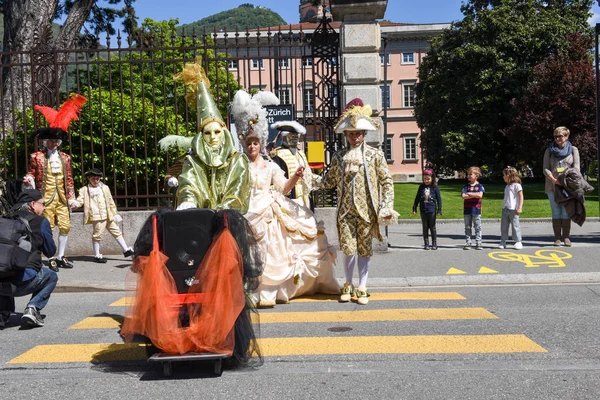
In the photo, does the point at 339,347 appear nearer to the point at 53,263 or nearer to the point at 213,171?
the point at 213,171

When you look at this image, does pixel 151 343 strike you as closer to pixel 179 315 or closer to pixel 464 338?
pixel 179 315

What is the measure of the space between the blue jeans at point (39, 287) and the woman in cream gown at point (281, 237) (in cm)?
207

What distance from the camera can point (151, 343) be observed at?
16.8ft

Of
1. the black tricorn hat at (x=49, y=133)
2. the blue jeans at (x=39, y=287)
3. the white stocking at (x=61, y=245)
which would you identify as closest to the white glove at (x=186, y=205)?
the blue jeans at (x=39, y=287)

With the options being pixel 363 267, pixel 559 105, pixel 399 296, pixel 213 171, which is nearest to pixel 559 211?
pixel 399 296

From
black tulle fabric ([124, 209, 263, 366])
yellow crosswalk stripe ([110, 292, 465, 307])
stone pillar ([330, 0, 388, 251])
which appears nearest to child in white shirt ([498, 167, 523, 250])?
stone pillar ([330, 0, 388, 251])

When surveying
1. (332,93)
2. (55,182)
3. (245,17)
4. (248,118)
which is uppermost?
(245,17)

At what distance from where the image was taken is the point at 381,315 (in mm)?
7082

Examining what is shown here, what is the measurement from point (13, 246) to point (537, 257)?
24.2ft

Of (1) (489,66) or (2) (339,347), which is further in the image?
(1) (489,66)

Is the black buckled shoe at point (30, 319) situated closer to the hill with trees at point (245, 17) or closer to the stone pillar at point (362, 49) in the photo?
the stone pillar at point (362, 49)

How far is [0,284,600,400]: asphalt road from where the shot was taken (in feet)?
15.3

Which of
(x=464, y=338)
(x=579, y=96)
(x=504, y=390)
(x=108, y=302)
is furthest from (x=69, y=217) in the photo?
(x=579, y=96)

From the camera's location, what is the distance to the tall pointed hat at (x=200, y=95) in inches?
247
